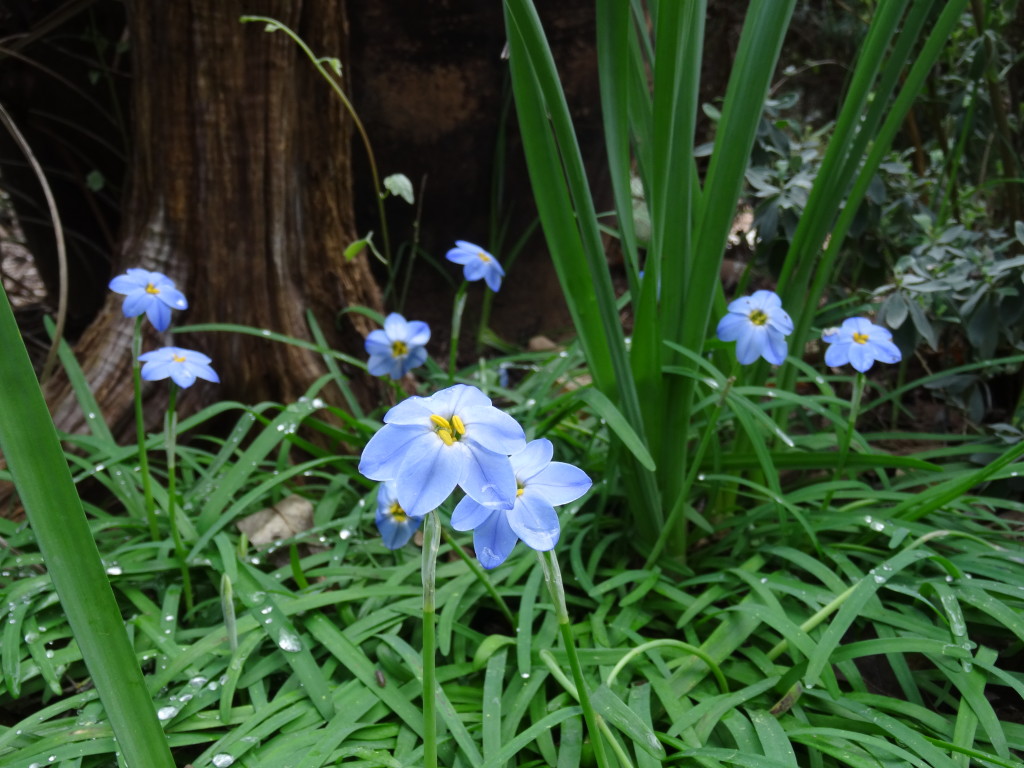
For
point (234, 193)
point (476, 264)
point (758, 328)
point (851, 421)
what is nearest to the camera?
point (758, 328)

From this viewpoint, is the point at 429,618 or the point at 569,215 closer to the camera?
the point at 429,618

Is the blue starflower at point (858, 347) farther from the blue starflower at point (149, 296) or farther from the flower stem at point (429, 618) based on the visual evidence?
the blue starflower at point (149, 296)

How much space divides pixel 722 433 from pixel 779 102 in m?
0.96

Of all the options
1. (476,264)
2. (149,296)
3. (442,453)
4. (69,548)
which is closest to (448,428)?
(442,453)

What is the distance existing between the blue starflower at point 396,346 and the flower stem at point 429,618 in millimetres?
991

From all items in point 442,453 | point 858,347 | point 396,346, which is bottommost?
point 396,346

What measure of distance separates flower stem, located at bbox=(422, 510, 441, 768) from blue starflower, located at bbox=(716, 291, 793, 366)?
76 centimetres

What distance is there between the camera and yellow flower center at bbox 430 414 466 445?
0.71 m

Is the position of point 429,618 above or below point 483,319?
above

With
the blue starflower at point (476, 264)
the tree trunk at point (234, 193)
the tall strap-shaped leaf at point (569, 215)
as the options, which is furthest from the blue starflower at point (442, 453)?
the tree trunk at point (234, 193)

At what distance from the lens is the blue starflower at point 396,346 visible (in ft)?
5.67

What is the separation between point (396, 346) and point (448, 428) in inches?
41.7

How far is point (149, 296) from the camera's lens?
139cm

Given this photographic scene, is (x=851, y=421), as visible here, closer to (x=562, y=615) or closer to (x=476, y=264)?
(x=476, y=264)
